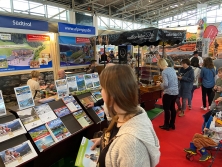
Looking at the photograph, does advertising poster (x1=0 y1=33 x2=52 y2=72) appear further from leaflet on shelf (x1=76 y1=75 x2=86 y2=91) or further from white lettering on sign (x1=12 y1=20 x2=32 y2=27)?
leaflet on shelf (x1=76 y1=75 x2=86 y2=91)

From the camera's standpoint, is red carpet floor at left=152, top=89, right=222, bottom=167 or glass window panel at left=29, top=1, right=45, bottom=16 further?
glass window panel at left=29, top=1, right=45, bottom=16

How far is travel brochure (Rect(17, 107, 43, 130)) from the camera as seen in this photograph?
1813 millimetres

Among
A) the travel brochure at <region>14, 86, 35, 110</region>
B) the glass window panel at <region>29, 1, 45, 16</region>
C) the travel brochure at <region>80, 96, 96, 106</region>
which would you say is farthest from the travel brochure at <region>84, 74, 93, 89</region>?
the glass window panel at <region>29, 1, 45, 16</region>

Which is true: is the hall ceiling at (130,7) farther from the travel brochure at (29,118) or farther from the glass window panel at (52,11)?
the travel brochure at (29,118)

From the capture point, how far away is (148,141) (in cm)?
76

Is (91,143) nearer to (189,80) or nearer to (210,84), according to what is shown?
(189,80)

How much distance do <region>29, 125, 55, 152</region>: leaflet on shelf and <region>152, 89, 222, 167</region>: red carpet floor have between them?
1705mm

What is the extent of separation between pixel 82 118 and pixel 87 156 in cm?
119

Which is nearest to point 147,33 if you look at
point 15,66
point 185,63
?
point 185,63

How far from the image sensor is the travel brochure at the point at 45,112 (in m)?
1.97

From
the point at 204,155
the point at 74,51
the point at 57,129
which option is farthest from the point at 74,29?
the point at 204,155

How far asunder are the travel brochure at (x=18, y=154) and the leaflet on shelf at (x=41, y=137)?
9cm

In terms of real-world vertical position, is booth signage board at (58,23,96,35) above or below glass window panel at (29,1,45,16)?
below

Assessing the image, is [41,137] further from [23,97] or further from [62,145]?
[62,145]
